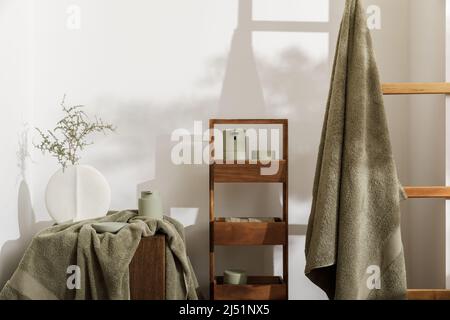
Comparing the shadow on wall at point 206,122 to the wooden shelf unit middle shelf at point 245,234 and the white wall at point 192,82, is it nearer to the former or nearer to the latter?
the white wall at point 192,82

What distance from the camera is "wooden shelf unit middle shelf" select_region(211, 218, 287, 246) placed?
6.44 feet

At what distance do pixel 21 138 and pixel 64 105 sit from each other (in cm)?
24

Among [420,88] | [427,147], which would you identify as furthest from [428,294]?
[420,88]

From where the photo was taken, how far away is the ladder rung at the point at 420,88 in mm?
1804

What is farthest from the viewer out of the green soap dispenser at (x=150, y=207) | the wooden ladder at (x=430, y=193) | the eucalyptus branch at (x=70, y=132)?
the eucalyptus branch at (x=70, y=132)

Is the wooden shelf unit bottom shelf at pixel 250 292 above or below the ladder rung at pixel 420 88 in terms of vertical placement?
below

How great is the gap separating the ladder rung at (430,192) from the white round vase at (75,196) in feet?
3.59

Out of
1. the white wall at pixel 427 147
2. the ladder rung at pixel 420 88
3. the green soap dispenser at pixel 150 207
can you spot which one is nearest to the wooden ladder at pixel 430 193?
the ladder rung at pixel 420 88

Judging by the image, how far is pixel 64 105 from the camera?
2.21 m

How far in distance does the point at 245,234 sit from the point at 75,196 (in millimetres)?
644
